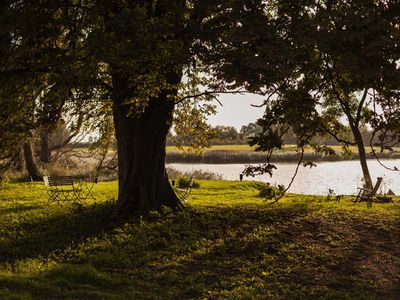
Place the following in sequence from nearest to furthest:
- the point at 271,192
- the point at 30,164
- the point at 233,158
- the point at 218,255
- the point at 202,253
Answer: the point at 218,255 → the point at 202,253 → the point at 271,192 → the point at 30,164 → the point at 233,158

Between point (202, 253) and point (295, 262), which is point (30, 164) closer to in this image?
point (202, 253)

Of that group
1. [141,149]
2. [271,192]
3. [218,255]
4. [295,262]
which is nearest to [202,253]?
[218,255]

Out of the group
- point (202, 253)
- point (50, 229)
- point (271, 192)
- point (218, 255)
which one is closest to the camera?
Result: point (218, 255)

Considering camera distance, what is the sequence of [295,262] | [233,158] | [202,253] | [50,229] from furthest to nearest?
1. [233,158]
2. [50,229]
3. [202,253]
4. [295,262]

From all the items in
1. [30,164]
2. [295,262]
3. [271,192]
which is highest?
[30,164]

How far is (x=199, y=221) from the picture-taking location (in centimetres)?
1464

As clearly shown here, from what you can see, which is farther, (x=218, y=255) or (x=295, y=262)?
(x=218, y=255)

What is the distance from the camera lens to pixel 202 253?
11938 mm

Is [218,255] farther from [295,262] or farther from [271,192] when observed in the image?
[271,192]

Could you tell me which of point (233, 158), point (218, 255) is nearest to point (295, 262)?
point (218, 255)

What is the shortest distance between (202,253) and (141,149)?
431cm

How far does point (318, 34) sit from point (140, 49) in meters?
3.62

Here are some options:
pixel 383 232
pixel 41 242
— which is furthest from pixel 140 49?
pixel 383 232

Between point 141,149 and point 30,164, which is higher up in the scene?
point 141,149
